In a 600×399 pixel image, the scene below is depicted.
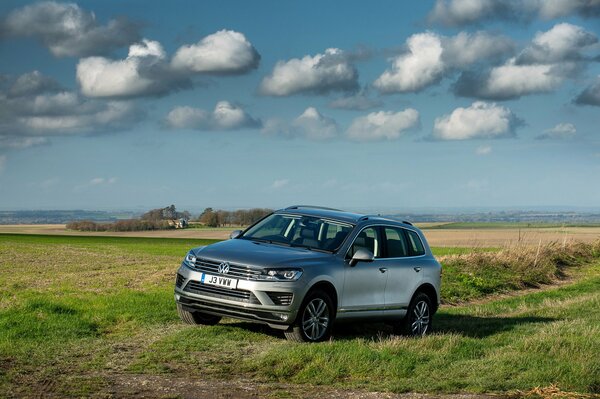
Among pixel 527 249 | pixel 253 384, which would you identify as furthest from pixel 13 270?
pixel 253 384

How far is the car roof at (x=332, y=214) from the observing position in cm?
1292

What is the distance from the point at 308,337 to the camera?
38.4ft

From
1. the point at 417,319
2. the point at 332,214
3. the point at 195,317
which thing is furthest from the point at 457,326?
the point at 195,317

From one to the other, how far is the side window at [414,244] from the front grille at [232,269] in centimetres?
339

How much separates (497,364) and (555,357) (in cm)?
107

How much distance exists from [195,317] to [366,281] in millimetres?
2575

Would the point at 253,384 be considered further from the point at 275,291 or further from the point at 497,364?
the point at 497,364

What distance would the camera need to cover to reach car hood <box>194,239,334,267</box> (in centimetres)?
1155

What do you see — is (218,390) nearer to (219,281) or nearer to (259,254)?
(219,281)

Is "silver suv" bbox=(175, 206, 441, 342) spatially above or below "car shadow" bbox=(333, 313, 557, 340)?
above

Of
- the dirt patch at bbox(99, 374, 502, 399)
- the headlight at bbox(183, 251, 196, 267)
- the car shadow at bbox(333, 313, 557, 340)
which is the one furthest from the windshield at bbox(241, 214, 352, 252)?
the dirt patch at bbox(99, 374, 502, 399)

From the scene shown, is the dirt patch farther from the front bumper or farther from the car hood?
the car hood

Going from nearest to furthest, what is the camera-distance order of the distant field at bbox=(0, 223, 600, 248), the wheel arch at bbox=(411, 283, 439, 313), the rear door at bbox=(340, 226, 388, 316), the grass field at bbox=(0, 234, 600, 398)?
the grass field at bbox=(0, 234, 600, 398), the rear door at bbox=(340, 226, 388, 316), the wheel arch at bbox=(411, 283, 439, 313), the distant field at bbox=(0, 223, 600, 248)

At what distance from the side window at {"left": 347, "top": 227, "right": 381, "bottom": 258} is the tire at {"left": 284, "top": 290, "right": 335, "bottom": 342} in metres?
1.10
